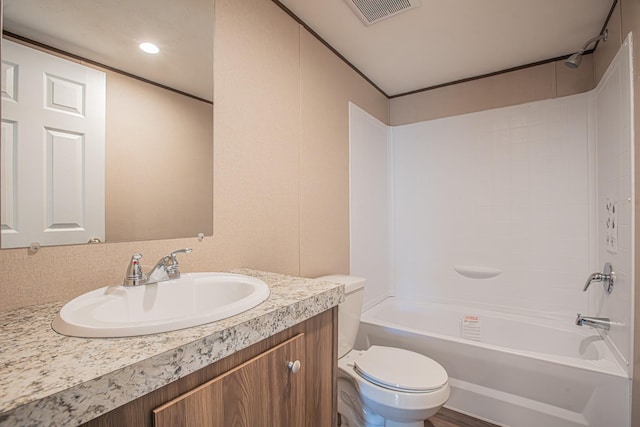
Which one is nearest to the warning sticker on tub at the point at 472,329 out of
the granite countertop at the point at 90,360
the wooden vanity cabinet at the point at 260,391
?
the wooden vanity cabinet at the point at 260,391

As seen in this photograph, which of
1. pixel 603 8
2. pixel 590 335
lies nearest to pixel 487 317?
pixel 590 335

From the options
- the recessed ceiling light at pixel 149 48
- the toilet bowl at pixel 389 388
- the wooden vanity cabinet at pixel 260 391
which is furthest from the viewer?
the toilet bowl at pixel 389 388

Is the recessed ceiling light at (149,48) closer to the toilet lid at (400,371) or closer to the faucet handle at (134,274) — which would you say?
the faucet handle at (134,274)

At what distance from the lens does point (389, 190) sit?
293 centimetres

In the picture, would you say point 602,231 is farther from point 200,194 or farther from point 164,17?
point 164,17

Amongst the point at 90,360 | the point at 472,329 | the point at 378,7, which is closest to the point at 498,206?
the point at 472,329

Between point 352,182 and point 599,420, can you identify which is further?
point 352,182

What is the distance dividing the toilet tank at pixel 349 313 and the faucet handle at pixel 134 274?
3.19 ft

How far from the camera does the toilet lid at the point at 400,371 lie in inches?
55.4

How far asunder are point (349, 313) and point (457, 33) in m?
1.84

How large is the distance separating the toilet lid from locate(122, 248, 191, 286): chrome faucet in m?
1.04

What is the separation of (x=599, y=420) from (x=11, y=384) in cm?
226

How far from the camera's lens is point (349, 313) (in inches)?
66.9

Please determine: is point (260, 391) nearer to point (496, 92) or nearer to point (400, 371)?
point (400, 371)
